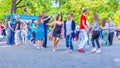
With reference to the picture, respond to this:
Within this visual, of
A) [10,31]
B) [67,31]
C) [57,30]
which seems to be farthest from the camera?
[10,31]

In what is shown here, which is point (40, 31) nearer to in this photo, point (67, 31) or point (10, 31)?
point (67, 31)

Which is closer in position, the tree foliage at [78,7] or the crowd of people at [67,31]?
the crowd of people at [67,31]

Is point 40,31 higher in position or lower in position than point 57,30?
lower

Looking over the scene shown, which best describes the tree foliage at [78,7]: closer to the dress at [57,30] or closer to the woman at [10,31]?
the woman at [10,31]

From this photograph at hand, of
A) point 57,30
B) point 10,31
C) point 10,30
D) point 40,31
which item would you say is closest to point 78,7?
point 10,31

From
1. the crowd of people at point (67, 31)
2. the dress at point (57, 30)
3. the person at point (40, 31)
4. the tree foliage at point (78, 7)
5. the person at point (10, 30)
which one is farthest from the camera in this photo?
the tree foliage at point (78, 7)

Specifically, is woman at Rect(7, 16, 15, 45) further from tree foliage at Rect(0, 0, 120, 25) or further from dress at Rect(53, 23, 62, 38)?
tree foliage at Rect(0, 0, 120, 25)

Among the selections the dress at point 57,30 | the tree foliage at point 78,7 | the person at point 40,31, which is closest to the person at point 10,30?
the person at point 40,31

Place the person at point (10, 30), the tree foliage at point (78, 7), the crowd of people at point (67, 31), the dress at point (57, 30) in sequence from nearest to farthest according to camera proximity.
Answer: the crowd of people at point (67, 31) → the dress at point (57, 30) → the person at point (10, 30) → the tree foliage at point (78, 7)

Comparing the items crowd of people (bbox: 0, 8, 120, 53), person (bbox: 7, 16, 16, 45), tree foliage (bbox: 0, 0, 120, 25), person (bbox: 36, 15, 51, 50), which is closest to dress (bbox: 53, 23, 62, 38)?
crowd of people (bbox: 0, 8, 120, 53)

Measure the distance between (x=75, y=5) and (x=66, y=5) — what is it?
1.33m

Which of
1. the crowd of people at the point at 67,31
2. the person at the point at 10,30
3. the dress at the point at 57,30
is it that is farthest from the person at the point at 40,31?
the person at the point at 10,30

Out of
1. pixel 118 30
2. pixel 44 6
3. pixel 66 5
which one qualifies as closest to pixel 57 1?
pixel 66 5

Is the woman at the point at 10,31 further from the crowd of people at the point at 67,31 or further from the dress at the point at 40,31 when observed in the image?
the dress at the point at 40,31
